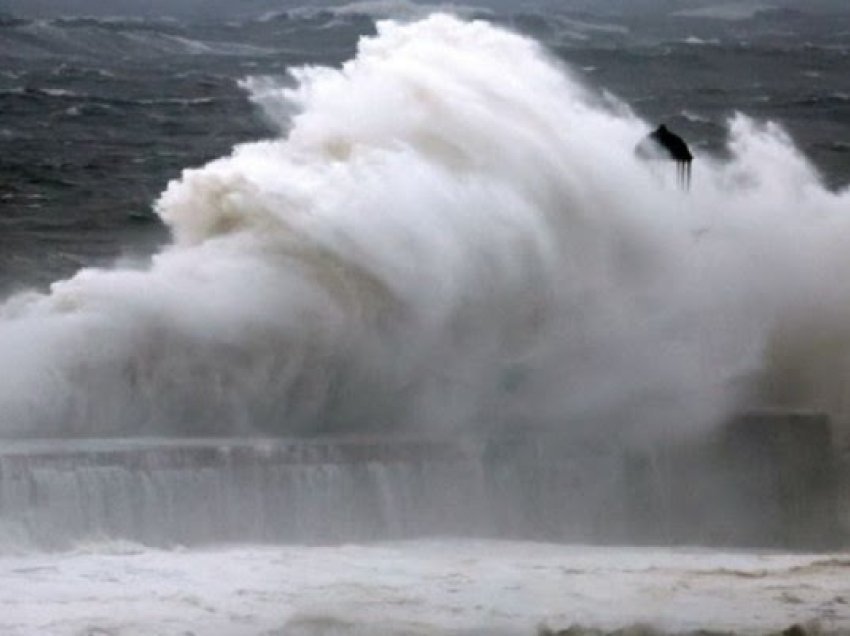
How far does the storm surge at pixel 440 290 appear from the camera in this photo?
21172 mm

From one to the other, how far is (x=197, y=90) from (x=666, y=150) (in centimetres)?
3359

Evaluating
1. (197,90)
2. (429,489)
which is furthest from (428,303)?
(197,90)

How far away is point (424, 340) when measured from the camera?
22109 mm

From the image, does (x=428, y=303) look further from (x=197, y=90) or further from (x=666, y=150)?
(x=197, y=90)

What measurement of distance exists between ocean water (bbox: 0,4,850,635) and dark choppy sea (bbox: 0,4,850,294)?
7467 millimetres

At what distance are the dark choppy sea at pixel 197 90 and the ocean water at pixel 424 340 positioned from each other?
747 cm

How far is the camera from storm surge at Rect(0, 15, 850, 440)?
834 inches

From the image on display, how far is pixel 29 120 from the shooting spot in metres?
51.0

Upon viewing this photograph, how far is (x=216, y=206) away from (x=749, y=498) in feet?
16.1

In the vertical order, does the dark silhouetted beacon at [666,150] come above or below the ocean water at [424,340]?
above

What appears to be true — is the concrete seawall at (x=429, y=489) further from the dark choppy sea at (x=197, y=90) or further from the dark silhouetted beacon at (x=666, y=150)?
the dark choppy sea at (x=197, y=90)

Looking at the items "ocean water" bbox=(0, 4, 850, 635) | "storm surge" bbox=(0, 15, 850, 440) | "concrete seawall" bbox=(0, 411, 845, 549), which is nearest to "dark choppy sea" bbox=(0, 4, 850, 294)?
"storm surge" bbox=(0, 15, 850, 440)

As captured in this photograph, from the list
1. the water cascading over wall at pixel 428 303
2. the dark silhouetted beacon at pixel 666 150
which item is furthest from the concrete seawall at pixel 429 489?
the dark silhouetted beacon at pixel 666 150

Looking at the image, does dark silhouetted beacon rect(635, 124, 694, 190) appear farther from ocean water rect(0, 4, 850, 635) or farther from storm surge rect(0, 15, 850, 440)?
ocean water rect(0, 4, 850, 635)
